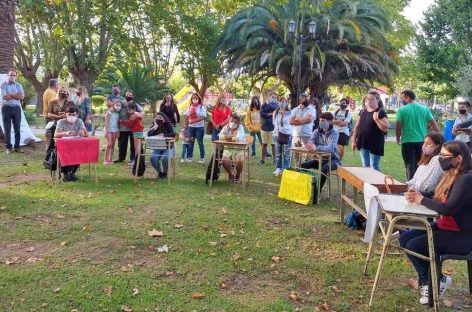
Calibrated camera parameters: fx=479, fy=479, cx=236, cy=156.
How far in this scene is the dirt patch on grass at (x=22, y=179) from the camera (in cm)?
834

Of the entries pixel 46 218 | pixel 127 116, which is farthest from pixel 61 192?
pixel 127 116

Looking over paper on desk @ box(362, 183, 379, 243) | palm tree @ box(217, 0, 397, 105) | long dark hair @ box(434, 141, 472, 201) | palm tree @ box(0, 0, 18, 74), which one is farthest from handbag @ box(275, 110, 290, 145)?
palm tree @ box(217, 0, 397, 105)

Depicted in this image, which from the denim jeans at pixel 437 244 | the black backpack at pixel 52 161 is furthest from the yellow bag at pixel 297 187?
the black backpack at pixel 52 161

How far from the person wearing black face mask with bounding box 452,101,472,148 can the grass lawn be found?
5.02 metres

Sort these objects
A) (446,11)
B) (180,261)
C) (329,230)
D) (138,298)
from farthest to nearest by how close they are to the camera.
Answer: (446,11), (329,230), (180,261), (138,298)

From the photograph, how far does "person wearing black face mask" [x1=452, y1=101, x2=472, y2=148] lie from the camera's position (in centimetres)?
1127

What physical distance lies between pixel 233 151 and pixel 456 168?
5447mm

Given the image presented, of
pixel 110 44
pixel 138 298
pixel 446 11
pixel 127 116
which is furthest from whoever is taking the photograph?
pixel 446 11

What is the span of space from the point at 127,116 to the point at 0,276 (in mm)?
6536

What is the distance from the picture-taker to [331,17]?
69.1ft

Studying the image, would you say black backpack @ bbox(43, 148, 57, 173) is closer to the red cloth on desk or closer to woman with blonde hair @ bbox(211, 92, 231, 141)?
the red cloth on desk

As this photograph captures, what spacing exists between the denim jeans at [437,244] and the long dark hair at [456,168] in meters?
0.32

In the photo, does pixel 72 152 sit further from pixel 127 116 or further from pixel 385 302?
pixel 385 302

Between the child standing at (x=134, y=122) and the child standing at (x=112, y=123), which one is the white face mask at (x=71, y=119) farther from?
the child standing at (x=134, y=122)
